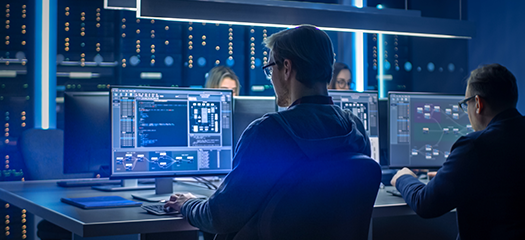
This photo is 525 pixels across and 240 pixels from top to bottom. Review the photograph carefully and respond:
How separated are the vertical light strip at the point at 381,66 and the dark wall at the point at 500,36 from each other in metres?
0.81

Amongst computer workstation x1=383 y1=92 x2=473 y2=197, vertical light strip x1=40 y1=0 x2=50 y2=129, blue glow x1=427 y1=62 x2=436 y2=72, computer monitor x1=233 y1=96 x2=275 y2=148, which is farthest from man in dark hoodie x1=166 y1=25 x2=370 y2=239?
blue glow x1=427 y1=62 x2=436 y2=72

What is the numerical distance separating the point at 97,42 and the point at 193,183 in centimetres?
213

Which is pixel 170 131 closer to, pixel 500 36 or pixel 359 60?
pixel 359 60

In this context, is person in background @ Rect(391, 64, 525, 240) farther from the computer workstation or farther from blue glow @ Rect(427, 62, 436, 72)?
blue glow @ Rect(427, 62, 436, 72)

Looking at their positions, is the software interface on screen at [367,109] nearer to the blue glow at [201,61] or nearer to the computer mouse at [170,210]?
the computer mouse at [170,210]

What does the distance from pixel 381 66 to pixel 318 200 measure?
3.50 m

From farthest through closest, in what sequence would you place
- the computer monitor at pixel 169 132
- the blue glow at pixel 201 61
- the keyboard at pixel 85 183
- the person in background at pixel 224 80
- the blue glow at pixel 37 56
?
the blue glow at pixel 201 61 < the blue glow at pixel 37 56 < the person in background at pixel 224 80 < the keyboard at pixel 85 183 < the computer monitor at pixel 169 132

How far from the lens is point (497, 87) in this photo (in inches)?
60.6

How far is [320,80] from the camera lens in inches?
45.9

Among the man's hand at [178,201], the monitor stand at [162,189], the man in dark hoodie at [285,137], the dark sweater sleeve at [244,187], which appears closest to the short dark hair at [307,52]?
the man in dark hoodie at [285,137]

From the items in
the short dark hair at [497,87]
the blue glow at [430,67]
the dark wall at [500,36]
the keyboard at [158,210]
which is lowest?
the keyboard at [158,210]

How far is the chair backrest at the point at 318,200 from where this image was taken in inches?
Answer: 38.6

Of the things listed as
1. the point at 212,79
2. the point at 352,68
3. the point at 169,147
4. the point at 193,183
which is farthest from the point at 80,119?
the point at 352,68

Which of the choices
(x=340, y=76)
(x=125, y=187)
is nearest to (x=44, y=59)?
(x=125, y=187)
